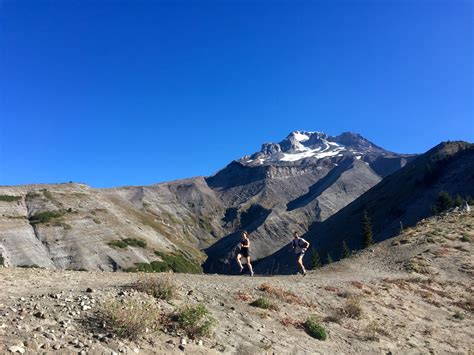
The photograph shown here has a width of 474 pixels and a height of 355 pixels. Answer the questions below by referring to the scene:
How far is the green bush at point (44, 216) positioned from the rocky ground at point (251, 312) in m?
141

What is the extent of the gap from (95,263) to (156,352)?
132 meters

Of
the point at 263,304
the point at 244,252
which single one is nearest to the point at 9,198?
the point at 244,252

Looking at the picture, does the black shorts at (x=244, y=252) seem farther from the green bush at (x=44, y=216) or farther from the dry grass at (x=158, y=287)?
the green bush at (x=44, y=216)

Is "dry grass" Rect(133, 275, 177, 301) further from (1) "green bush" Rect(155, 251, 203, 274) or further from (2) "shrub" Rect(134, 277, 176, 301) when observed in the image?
(1) "green bush" Rect(155, 251, 203, 274)

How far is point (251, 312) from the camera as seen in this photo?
17375 mm

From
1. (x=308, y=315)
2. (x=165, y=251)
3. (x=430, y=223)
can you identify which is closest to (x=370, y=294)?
(x=308, y=315)

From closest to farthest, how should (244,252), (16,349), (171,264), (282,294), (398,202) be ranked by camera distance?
(16,349) < (282,294) < (244,252) < (171,264) < (398,202)

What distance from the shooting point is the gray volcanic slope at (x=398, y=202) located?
145 metres

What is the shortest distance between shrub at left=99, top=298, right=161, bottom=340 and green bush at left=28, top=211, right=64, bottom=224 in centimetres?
15097

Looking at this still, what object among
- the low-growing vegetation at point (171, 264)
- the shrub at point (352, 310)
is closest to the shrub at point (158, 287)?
the shrub at point (352, 310)

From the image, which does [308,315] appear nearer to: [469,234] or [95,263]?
[469,234]

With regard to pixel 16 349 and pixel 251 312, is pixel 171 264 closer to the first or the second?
pixel 251 312

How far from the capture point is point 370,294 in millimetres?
24547

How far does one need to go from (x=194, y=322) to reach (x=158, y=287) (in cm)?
271
